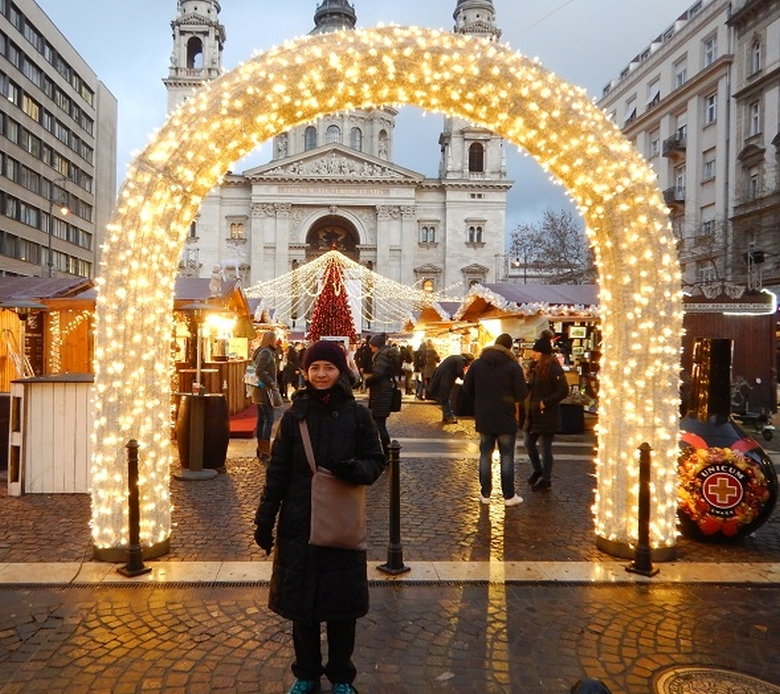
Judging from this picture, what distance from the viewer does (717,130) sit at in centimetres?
3544

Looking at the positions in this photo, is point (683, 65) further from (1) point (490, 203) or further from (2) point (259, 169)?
(2) point (259, 169)

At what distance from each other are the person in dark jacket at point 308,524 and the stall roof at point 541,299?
10602 mm

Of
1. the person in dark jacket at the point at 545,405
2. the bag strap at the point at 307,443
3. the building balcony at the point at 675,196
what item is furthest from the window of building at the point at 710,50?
the bag strap at the point at 307,443

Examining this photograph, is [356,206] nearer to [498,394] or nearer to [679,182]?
[679,182]

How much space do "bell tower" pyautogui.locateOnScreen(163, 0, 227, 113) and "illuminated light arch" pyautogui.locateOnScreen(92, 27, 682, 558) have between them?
194 ft

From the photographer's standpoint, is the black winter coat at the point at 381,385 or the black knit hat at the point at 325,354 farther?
the black winter coat at the point at 381,385

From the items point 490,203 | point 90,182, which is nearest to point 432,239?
point 490,203

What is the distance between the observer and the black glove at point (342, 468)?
3125 mm

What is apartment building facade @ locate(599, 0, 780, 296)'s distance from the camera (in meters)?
30.0

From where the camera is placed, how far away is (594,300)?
14039 mm

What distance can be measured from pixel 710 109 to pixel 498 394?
3746 cm

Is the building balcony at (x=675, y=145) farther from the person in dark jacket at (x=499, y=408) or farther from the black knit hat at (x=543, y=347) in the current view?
the person in dark jacket at (x=499, y=408)

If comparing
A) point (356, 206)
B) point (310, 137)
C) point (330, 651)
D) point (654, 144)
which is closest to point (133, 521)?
point (330, 651)

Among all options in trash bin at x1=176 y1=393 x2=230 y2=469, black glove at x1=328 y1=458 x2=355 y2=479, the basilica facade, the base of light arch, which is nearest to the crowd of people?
black glove at x1=328 y1=458 x2=355 y2=479
